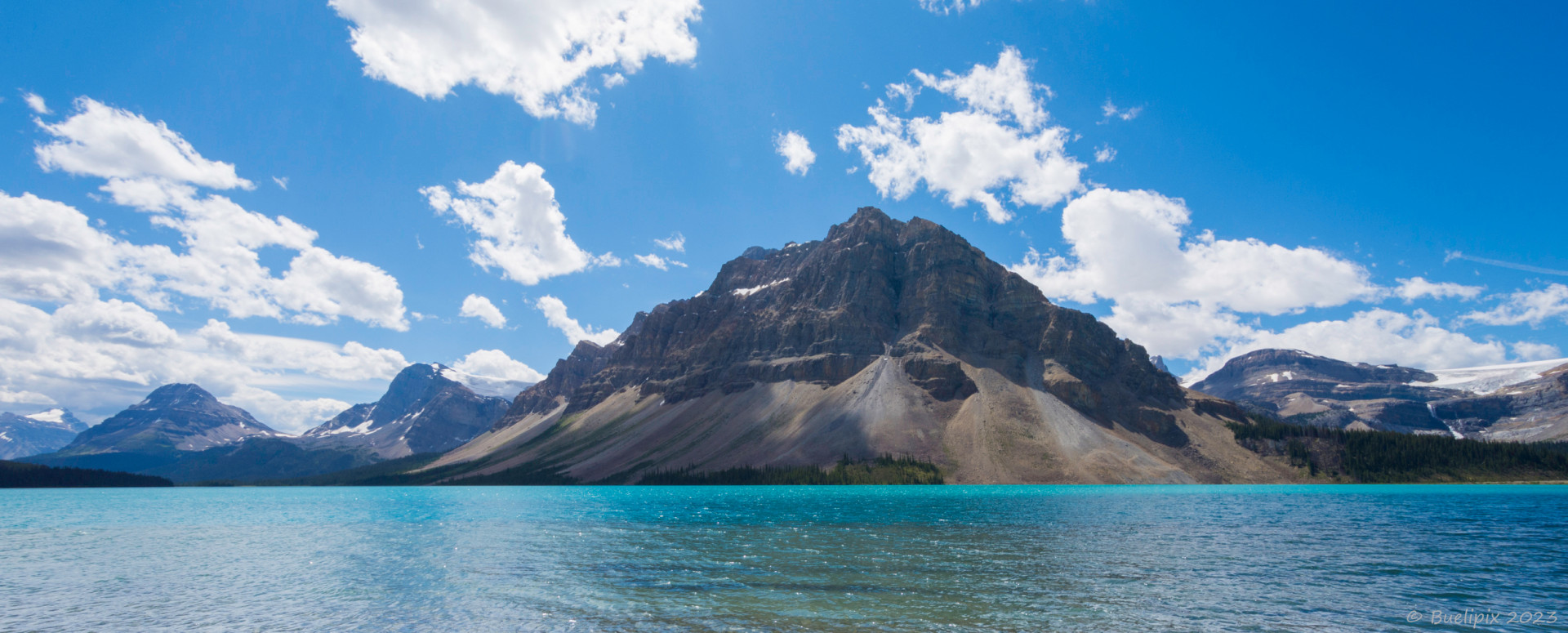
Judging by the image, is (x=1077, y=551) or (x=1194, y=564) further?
(x=1077, y=551)

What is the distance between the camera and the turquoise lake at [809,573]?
31.6m

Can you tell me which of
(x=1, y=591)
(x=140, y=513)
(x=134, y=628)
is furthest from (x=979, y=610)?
(x=140, y=513)

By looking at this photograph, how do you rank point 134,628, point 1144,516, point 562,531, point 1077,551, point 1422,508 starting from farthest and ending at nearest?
point 1422,508 → point 1144,516 → point 562,531 → point 1077,551 → point 134,628

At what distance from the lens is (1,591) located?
40531mm

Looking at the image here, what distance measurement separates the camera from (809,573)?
4222 centimetres

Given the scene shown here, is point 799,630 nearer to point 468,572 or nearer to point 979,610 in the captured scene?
point 979,610

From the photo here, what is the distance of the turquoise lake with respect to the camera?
31578mm

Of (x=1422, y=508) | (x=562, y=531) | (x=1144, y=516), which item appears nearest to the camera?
(x=562, y=531)

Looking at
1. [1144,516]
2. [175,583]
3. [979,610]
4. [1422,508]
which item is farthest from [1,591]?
[1422,508]

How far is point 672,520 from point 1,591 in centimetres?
5319

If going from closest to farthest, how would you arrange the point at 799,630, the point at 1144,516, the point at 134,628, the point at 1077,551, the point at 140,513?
1. the point at 799,630
2. the point at 134,628
3. the point at 1077,551
4. the point at 1144,516
5. the point at 140,513

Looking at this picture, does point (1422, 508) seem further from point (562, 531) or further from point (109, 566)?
point (109, 566)

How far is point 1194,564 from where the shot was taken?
44344 mm

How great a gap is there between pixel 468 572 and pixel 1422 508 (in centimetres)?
11107
